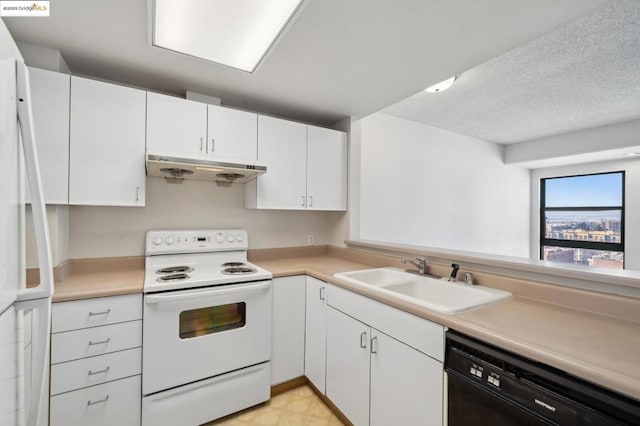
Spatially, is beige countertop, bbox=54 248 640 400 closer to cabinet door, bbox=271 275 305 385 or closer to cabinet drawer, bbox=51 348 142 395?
cabinet drawer, bbox=51 348 142 395

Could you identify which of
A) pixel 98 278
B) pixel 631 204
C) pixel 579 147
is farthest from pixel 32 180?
pixel 631 204

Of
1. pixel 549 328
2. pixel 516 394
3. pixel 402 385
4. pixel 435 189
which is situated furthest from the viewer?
pixel 435 189

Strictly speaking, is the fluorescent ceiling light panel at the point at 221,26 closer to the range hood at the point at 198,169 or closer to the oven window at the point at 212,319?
the range hood at the point at 198,169

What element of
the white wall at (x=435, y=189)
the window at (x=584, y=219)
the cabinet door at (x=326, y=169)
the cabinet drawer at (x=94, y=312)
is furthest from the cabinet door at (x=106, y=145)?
the window at (x=584, y=219)

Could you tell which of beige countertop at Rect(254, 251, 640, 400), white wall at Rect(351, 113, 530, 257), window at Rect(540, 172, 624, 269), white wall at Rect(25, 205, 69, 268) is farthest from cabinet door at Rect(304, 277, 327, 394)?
window at Rect(540, 172, 624, 269)

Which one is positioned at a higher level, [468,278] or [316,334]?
[468,278]

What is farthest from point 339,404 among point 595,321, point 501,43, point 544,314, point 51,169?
point 501,43

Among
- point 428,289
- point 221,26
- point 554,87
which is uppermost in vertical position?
point 554,87

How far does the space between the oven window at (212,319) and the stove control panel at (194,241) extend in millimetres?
563

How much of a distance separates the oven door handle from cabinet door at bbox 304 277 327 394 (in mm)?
345

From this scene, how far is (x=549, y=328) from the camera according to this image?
40.4 inches

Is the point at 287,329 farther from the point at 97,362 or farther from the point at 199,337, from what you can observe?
the point at 97,362

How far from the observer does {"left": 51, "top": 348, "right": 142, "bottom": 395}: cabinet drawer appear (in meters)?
1.37

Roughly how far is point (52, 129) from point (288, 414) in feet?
7.40
